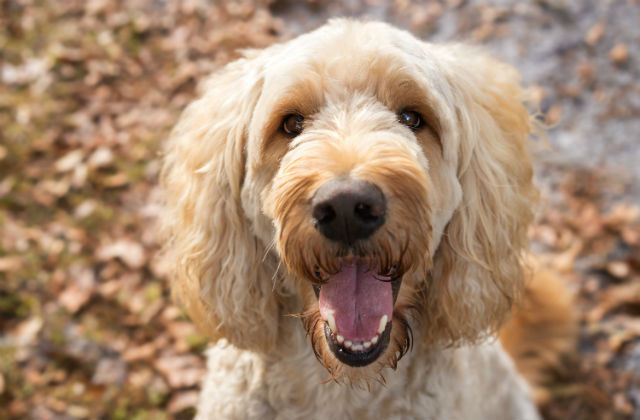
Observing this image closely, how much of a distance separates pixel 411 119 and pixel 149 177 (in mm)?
3020

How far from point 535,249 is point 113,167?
3.25 m

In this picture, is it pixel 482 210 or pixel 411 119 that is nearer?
pixel 411 119

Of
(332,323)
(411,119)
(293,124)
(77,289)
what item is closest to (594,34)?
(411,119)

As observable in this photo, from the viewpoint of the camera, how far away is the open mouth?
6.22ft

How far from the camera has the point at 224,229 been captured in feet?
7.23

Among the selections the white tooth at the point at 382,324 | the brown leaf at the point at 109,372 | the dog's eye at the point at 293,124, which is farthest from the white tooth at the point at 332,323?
the brown leaf at the point at 109,372

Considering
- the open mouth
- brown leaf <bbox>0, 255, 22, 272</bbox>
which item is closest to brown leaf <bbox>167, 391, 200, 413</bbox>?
brown leaf <bbox>0, 255, 22, 272</bbox>

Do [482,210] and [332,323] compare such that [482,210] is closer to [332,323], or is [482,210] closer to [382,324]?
[382,324]

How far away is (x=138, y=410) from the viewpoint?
329 cm

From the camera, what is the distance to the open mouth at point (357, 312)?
1895 millimetres

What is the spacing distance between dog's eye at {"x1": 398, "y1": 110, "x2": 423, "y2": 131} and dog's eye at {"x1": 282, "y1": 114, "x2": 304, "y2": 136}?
347mm

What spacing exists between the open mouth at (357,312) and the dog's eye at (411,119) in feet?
1.69

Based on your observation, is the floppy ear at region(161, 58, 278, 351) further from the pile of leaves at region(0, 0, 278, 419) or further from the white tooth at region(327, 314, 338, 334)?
the pile of leaves at region(0, 0, 278, 419)

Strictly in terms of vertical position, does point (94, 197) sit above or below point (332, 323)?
below
